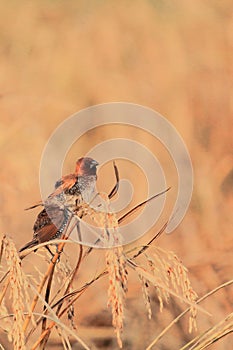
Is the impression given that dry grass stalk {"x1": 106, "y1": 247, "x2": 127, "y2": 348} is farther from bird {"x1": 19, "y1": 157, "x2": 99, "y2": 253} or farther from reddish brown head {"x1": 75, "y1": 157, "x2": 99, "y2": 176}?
reddish brown head {"x1": 75, "y1": 157, "x2": 99, "y2": 176}

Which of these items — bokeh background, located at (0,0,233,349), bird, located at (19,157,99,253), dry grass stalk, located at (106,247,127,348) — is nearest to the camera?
dry grass stalk, located at (106,247,127,348)

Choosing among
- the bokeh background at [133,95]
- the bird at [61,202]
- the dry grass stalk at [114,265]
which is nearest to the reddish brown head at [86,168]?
the bird at [61,202]

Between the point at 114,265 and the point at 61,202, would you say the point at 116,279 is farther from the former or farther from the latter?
the point at 61,202

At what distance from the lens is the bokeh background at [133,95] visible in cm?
144

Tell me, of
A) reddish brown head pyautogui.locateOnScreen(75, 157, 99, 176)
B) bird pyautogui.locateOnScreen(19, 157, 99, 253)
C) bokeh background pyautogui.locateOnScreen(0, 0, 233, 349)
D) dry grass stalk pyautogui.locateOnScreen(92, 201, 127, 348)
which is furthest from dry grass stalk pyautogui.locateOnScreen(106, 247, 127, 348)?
bokeh background pyautogui.locateOnScreen(0, 0, 233, 349)

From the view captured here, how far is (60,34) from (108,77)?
0.38 feet

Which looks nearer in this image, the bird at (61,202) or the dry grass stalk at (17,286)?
the dry grass stalk at (17,286)

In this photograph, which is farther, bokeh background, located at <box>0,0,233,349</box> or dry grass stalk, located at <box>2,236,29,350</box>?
bokeh background, located at <box>0,0,233,349</box>

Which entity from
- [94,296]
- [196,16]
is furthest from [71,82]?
[94,296]

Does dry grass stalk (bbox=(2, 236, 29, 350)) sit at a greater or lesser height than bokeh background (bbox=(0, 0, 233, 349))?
lesser

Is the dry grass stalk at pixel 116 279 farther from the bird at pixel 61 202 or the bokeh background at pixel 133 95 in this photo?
the bokeh background at pixel 133 95

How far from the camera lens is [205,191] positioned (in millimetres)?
1479

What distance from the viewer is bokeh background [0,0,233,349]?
144 cm

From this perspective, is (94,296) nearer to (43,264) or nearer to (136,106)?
(43,264)
